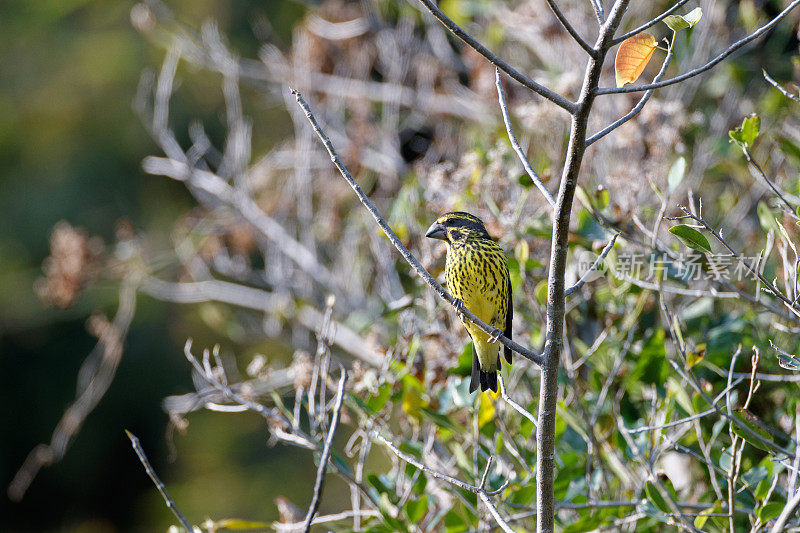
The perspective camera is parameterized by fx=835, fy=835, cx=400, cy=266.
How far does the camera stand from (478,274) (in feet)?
9.37

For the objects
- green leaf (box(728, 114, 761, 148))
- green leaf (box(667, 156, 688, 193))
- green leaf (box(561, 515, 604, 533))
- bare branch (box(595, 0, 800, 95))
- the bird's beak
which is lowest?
green leaf (box(561, 515, 604, 533))

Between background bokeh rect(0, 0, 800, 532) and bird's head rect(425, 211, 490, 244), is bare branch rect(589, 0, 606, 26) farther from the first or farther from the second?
background bokeh rect(0, 0, 800, 532)

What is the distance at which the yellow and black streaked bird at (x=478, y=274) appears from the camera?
9.14ft

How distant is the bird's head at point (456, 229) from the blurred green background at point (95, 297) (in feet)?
17.3

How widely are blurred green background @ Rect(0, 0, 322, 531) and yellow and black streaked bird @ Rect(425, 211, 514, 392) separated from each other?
17.4 feet

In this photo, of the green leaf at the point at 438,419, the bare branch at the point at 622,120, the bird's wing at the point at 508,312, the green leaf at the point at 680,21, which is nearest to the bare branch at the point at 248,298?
the bird's wing at the point at 508,312

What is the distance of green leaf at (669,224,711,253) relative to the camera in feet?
6.69

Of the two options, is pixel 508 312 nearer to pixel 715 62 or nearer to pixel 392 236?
pixel 392 236

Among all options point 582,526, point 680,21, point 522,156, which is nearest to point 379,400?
point 582,526

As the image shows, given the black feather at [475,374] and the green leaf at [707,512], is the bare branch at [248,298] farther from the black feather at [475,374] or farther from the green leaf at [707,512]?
the green leaf at [707,512]

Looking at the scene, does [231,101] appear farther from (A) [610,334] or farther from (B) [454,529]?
(B) [454,529]

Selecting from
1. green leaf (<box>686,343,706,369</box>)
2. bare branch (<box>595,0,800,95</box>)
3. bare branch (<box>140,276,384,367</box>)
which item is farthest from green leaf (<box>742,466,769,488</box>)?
bare branch (<box>140,276,384,367</box>)

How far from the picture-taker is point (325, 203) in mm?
5730

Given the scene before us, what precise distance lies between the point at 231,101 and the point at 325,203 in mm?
919
